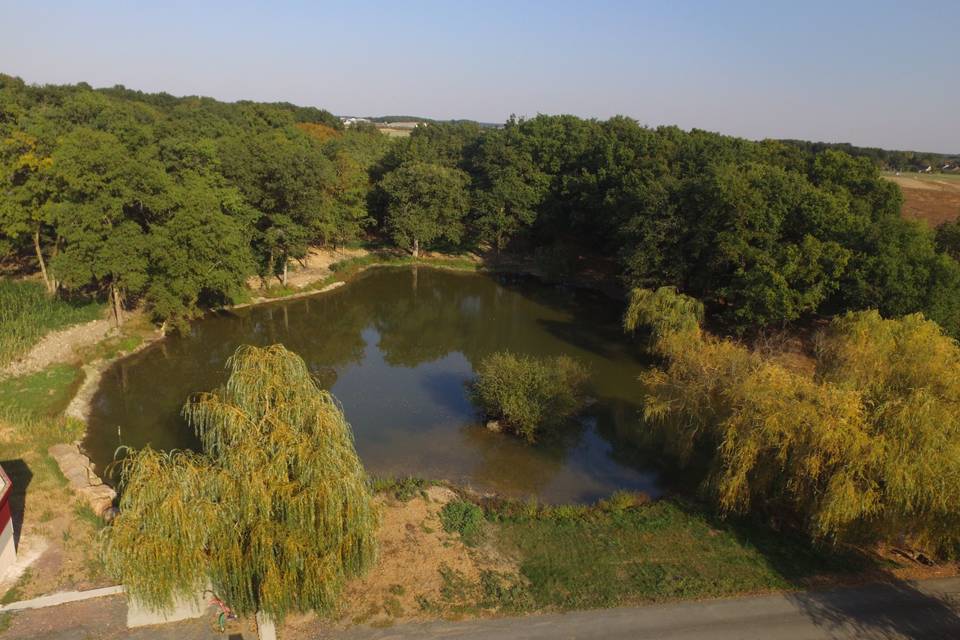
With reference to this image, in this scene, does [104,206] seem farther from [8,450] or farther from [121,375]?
[8,450]

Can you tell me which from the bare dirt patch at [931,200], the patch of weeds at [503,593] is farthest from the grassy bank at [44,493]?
the bare dirt patch at [931,200]

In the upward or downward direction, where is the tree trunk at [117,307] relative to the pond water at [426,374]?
upward

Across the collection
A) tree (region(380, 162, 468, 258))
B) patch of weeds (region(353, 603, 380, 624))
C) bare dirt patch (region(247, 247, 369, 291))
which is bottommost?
patch of weeds (region(353, 603, 380, 624))

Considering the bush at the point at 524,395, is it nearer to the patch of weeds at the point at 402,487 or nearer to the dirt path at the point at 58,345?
the patch of weeds at the point at 402,487

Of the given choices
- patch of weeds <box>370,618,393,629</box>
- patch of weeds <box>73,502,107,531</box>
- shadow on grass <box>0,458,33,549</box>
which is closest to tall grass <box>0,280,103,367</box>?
shadow on grass <box>0,458,33,549</box>

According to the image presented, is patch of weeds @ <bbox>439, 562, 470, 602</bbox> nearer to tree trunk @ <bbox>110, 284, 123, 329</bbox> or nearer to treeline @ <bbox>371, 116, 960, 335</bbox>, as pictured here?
treeline @ <bbox>371, 116, 960, 335</bbox>
